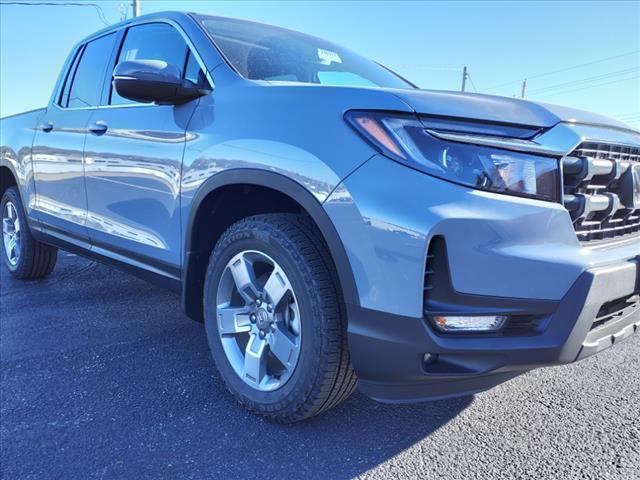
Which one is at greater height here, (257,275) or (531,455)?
(257,275)

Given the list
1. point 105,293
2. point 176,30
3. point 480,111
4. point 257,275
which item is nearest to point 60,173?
point 105,293

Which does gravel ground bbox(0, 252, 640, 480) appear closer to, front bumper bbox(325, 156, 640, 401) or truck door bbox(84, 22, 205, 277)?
front bumper bbox(325, 156, 640, 401)

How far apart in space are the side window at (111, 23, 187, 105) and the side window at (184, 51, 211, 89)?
2.2 inches

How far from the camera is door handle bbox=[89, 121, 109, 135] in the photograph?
3124 mm

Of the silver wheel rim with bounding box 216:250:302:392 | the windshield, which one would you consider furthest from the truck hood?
the windshield

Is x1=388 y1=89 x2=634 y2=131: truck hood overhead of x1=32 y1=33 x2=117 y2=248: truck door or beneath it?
overhead

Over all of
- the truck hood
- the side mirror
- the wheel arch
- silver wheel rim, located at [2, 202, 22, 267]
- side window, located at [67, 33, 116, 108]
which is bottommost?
silver wheel rim, located at [2, 202, 22, 267]

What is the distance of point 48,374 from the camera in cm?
274

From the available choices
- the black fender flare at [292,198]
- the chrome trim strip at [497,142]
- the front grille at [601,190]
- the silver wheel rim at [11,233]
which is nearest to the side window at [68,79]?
the silver wheel rim at [11,233]

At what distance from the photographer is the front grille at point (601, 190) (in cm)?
176

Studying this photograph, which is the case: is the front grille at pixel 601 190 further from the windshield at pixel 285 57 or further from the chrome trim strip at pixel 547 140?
the windshield at pixel 285 57

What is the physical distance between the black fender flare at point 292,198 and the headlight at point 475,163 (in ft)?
1.12

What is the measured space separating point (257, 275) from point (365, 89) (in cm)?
95

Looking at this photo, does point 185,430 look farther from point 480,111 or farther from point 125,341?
point 480,111
